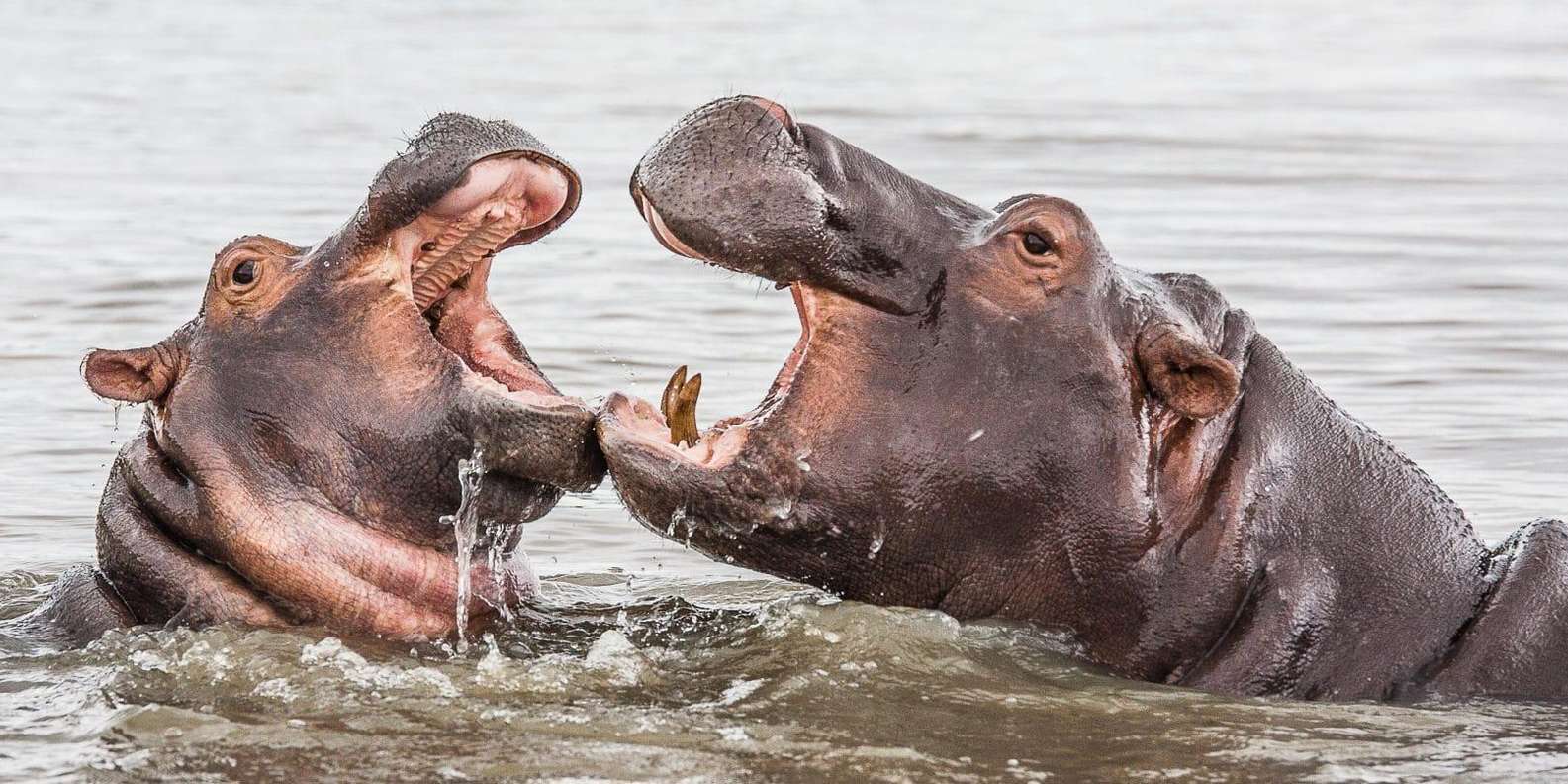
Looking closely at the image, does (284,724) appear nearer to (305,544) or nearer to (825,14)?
(305,544)

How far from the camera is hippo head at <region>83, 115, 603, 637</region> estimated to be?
598 centimetres

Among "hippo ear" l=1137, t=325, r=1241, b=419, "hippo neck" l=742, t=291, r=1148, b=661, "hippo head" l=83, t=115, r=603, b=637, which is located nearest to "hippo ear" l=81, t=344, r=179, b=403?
"hippo head" l=83, t=115, r=603, b=637

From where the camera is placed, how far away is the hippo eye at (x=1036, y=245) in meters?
5.44

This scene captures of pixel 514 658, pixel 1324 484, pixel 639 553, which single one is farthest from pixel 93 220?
pixel 1324 484

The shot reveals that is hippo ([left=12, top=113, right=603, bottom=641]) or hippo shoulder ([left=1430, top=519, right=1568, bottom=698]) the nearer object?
hippo shoulder ([left=1430, top=519, right=1568, bottom=698])

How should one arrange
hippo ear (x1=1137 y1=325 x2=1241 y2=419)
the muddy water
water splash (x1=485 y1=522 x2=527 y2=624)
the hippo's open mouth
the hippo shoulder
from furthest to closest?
water splash (x1=485 y1=522 x2=527 y2=624), the hippo's open mouth, the hippo shoulder, the muddy water, hippo ear (x1=1137 y1=325 x2=1241 y2=419)

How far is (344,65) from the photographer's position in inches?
859

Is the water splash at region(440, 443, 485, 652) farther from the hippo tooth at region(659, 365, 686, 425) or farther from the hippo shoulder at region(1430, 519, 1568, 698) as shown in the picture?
the hippo shoulder at region(1430, 519, 1568, 698)

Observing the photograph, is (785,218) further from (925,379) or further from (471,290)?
(471,290)

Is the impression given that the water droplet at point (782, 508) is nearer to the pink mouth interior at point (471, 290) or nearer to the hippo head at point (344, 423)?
the hippo head at point (344, 423)

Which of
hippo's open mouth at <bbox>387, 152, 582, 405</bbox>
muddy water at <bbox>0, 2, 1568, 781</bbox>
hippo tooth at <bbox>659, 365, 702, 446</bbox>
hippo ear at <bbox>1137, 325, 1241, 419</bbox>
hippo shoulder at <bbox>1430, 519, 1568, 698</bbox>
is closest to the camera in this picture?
hippo ear at <bbox>1137, 325, 1241, 419</bbox>

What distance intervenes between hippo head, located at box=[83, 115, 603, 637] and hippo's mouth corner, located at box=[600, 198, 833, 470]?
0.18 meters

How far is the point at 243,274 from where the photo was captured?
617 cm

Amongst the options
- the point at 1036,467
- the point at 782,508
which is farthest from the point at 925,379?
the point at 782,508
